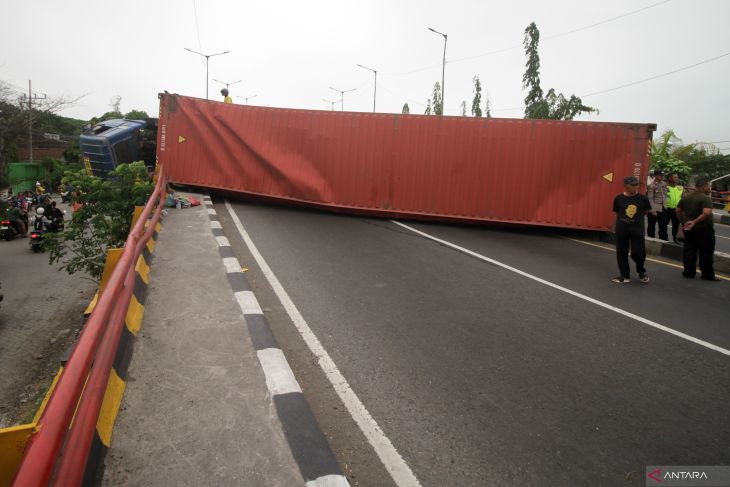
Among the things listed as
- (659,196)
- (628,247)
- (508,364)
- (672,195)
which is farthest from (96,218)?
(672,195)

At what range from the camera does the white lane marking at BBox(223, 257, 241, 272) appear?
5.61 meters

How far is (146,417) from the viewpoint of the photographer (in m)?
2.71

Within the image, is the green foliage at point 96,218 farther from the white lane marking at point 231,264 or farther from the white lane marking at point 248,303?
the white lane marking at point 248,303

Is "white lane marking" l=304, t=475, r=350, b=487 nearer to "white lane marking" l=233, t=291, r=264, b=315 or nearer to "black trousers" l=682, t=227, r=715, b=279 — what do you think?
"white lane marking" l=233, t=291, r=264, b=315

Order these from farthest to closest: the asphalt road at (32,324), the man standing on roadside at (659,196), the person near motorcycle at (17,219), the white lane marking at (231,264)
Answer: the person near motorcycle at (17,219), the man standing on roadside at (659,196), the white lane marking at (231,264), the asphalt road at (32,324)

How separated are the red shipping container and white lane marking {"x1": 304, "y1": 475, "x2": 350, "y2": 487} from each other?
857 cm

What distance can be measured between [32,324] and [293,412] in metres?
7.53

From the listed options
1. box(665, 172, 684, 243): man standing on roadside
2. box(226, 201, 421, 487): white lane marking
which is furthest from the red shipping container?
box(226, 201, 421, 487): white lane marking

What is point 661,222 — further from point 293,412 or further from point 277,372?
point 293,412

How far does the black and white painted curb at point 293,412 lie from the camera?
2.35 m

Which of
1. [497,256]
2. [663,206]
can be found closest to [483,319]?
[497,256]

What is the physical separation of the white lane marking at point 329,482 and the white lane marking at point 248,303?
2243mm

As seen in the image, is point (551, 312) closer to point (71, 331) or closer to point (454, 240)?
point (454, 240)

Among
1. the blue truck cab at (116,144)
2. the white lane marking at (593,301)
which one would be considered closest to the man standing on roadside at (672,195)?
the white lane marking at (593,301)
